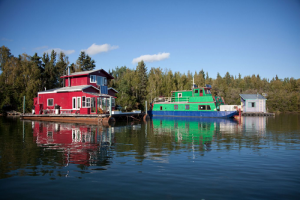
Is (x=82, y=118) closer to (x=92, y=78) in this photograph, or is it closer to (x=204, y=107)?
(x=92, y=78)

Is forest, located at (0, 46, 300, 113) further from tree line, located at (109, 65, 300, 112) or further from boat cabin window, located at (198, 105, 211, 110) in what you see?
boat cabin window, located at (198, 105, 211, 110)

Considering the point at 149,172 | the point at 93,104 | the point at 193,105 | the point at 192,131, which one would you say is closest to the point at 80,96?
the point at 93,104

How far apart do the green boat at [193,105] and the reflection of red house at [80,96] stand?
1230 centimetres

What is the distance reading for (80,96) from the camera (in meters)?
29.6

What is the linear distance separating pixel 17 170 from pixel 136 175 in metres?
4.35

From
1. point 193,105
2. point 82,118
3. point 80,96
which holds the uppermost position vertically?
point 80,96

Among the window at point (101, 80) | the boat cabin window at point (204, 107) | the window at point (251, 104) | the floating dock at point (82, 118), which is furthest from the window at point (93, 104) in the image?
the window at point (251, 104)

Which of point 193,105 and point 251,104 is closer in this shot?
point 193,105

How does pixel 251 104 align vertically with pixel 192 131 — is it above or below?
above

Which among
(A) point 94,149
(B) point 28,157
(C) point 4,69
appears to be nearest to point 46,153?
(B) point 28,157

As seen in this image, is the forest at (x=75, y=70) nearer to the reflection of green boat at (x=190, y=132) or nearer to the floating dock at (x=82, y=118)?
the floating dock at (x=82, y=118)

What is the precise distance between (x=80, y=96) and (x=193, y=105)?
66.2ft

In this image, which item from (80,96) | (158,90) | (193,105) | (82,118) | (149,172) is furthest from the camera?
(158,90)

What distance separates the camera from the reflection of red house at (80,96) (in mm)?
29062
